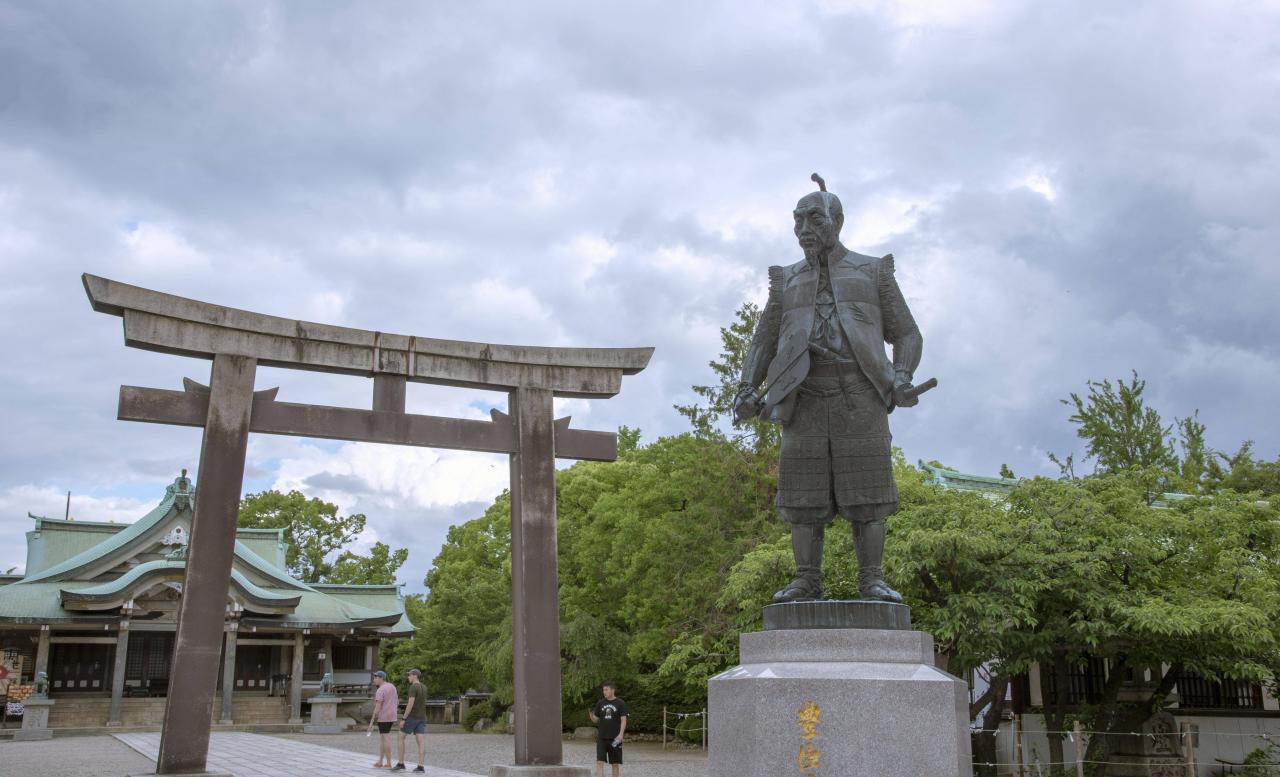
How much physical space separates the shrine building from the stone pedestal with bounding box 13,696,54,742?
1853 mm

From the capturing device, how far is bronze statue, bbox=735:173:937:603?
233 inches

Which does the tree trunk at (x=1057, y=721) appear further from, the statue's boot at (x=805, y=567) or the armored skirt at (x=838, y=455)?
the armored skirt at (x=838, y=455)

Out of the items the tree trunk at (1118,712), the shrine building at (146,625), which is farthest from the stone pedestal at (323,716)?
the tree trunk at (1118,712)

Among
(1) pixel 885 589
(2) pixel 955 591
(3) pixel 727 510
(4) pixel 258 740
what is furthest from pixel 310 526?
(1) pixel 885 589

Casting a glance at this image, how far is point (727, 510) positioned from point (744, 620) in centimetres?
581

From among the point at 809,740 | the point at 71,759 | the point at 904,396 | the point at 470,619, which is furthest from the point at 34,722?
the point at 904,396

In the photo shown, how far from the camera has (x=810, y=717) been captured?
5133mm

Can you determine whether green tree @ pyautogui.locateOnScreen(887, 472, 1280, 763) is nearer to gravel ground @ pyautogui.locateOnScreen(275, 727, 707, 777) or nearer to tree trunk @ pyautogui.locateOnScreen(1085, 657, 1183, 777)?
tree trunk @ pyautogui.locateOnScreen(1085, 657, 1183, 777)

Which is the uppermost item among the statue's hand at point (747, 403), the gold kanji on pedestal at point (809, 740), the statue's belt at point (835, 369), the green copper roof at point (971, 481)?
the green copper roof at point (971, 481)

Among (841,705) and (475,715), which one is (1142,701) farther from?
(475,715)

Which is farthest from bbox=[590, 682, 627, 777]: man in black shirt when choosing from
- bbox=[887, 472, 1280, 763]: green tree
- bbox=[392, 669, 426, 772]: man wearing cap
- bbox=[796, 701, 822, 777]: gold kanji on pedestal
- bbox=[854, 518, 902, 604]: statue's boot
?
bbox=[796, 701, 822, 777]: gold kanji on pedestal

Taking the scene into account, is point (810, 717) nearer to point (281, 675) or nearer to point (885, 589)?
point (885, 589)

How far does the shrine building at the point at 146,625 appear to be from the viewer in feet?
86.8

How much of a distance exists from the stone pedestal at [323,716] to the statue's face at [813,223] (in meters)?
24.5
